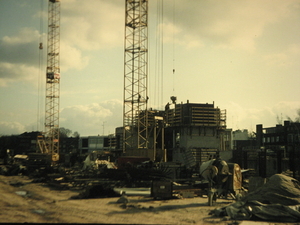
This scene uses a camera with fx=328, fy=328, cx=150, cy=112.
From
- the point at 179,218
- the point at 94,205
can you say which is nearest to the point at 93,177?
the point at 94,205

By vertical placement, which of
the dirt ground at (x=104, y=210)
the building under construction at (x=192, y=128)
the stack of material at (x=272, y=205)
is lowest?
the dirt ground at (x=104, y=210)

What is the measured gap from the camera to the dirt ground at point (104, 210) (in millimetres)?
15078

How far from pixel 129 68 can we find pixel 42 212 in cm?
4179

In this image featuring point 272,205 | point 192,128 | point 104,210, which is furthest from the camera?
point 192,128

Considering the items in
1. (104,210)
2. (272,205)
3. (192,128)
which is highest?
(192,128)

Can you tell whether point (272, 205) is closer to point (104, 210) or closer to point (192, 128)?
point (104, 210)

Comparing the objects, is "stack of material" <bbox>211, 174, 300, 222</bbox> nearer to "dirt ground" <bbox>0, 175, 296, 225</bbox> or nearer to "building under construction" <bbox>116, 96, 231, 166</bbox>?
"dirt ground" <bbox>0, 175, 296, 225</bbox>

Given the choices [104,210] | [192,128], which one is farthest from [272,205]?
[192,128]

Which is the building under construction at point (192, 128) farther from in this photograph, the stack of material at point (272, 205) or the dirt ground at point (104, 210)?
the stack of material at point (272, 205)

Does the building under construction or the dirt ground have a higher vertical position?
the building under construction

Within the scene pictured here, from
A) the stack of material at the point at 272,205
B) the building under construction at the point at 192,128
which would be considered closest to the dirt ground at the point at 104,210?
the stack of material at the point at 272,205

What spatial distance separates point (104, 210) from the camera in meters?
17.3

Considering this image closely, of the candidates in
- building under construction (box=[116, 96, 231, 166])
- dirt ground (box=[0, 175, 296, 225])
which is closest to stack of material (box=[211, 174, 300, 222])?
dirt ground (box=[0, 175, 296, 225])

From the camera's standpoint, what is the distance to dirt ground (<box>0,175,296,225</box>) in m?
15.1
